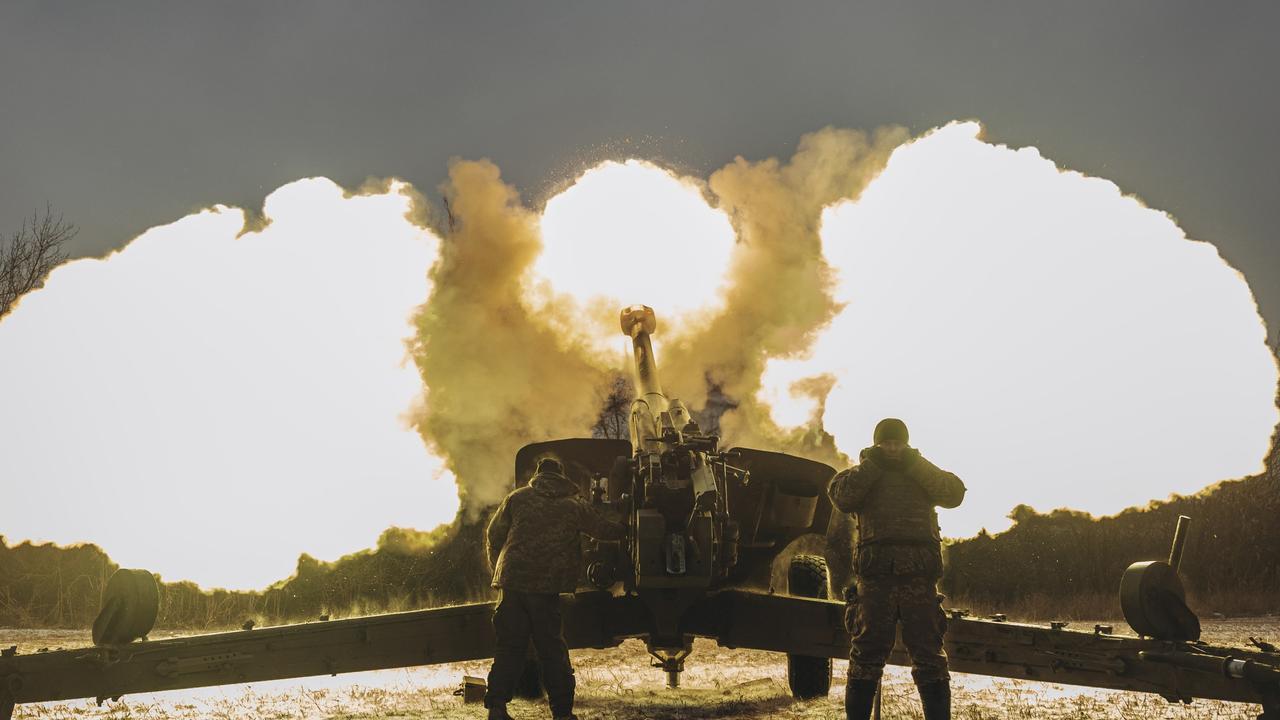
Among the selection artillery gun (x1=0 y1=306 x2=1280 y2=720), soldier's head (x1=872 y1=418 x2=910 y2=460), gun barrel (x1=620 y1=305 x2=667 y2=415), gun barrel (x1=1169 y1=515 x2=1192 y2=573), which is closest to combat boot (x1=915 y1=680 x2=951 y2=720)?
artillery gun (x1=0 y1=306 x2=1280 y2=720)

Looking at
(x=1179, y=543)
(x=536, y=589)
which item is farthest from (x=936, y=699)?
(x=536, y=589)

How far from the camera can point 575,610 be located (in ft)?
25.7

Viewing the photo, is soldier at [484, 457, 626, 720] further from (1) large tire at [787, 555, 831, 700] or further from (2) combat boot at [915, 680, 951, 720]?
(1) large tire at [787, 555, 831, 700]

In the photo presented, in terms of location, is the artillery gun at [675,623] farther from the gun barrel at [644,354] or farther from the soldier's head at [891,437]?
the soldier's head at [891,437]

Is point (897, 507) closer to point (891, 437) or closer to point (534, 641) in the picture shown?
point (891, 437)

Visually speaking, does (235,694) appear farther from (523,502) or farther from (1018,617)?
(1018,617)

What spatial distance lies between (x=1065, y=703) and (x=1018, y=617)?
1613 centimetres

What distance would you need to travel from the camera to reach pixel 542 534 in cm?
709

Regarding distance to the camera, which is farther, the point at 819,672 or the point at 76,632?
the point at 76,632

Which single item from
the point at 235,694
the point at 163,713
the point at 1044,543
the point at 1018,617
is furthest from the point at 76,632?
the point at 1044,543

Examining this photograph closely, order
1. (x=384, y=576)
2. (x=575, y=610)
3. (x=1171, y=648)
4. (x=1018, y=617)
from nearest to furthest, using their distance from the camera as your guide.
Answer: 1. (x=1171, y=648)
2. (x=575, y=610)
3. (x=1018, y=617)
4. (x=384, y=576)

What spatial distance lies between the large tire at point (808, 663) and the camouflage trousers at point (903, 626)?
10.8ft

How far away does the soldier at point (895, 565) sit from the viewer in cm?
597

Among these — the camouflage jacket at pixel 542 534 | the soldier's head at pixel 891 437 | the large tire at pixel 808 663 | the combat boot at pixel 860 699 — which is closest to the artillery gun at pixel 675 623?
the camouflage jacket at pixel 542 534
